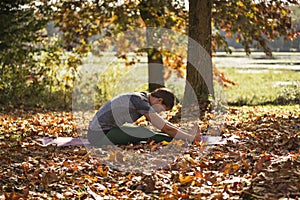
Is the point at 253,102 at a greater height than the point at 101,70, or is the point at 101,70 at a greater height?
the point at 101,70

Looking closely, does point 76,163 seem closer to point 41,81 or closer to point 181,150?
point 181,150

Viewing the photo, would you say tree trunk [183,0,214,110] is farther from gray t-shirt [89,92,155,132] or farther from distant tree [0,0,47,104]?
distant tree [0,0,47,104]

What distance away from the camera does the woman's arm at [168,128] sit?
5.45 meters

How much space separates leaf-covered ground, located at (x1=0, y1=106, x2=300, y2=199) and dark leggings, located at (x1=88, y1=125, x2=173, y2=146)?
0.18 m

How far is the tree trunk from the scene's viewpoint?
8.90 meters

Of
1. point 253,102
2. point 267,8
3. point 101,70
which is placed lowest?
point 253,102

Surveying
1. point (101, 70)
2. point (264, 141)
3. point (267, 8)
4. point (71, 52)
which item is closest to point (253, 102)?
point (267, 8)

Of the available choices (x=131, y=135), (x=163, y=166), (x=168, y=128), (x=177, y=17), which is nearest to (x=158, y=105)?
(x=168, y=128)

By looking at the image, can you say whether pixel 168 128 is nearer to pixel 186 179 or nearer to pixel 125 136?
pixel 125 136

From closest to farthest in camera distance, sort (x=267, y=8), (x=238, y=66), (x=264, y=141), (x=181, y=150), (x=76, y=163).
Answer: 1. (x=76, y=163)
2. (x=181, y=150)
3. (x=264, y=141)
4. (x=267, y=8)
5. (x=238, y=66)

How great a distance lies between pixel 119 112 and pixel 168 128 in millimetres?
662

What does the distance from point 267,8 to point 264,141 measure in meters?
6.73

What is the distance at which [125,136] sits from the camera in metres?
5.62

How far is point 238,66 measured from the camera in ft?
66.4
